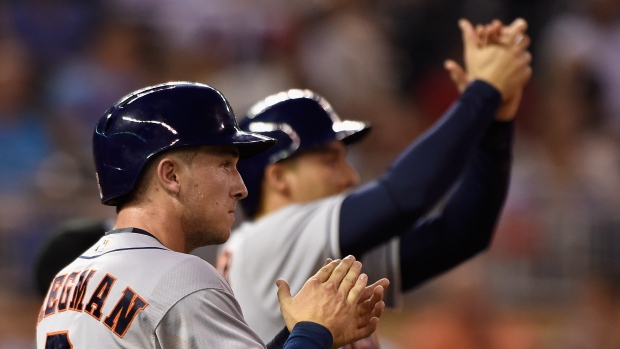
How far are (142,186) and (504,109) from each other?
Result: 63.9 inches

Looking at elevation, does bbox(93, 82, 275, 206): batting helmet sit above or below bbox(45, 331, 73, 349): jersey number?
above

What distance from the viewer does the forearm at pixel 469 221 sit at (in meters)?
3.57

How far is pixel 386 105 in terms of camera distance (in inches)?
316

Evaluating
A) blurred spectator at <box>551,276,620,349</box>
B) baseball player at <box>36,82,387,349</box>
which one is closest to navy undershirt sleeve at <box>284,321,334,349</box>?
baseball player at <box>36,82,387,349</box>

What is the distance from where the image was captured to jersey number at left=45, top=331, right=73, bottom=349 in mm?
2203

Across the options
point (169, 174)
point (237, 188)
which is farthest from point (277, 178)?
point (169, 174)

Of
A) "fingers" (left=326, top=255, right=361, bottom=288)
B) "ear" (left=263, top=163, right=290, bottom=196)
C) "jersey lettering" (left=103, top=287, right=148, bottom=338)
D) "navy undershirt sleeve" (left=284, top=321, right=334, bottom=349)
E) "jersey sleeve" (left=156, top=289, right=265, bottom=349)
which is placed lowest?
"ear" (left=263, top=163, right=290, bottom=196)

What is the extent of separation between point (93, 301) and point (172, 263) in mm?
194

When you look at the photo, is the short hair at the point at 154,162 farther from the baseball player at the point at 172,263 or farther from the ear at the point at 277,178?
the ear at the point at 277,178

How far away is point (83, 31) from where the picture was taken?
8.24 meters

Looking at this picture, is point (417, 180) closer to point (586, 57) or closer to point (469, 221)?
point (469, 221)

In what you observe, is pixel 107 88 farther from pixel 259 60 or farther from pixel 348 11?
pixel 348 11

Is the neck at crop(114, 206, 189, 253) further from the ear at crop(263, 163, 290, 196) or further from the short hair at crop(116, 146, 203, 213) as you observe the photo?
the ear at crop(263, 163, 290, 196)

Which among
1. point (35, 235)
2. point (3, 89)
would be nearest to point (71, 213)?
point (35, 235)
